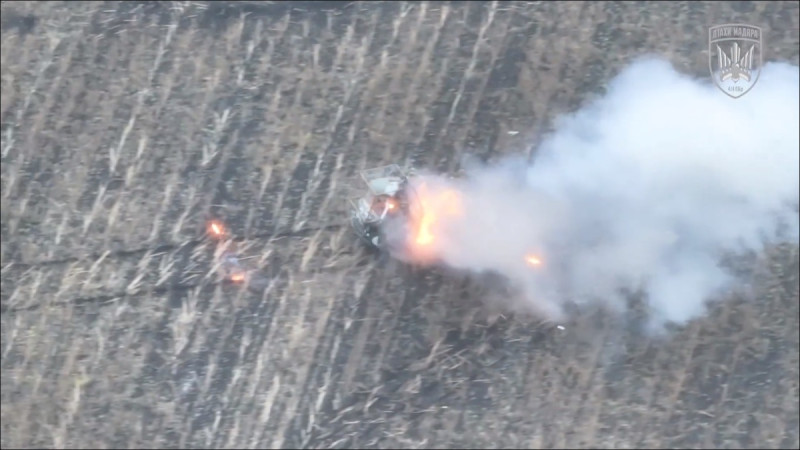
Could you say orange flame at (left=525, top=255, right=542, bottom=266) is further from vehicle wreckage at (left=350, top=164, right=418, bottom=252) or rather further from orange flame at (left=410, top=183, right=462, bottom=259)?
vehicle wreckage at (left=350, top=164, right=418, bottom=252)

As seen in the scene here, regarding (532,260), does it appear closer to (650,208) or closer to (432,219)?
(432,219)

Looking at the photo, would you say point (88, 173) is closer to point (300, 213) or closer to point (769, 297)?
point (300, 213)

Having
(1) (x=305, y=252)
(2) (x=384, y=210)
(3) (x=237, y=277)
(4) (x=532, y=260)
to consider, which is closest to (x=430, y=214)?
(2) (x=384, y=210)

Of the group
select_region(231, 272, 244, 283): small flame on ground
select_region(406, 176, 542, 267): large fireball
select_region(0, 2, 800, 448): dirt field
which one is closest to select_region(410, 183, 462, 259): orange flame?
select_region(406, 176, 542, 267): large fireball

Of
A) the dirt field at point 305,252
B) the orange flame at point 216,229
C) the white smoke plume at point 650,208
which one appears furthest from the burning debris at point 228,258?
the white smoke plume at point 650,208

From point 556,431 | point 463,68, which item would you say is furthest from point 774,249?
point 463,68

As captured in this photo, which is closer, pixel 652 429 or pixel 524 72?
pixel 652 429
